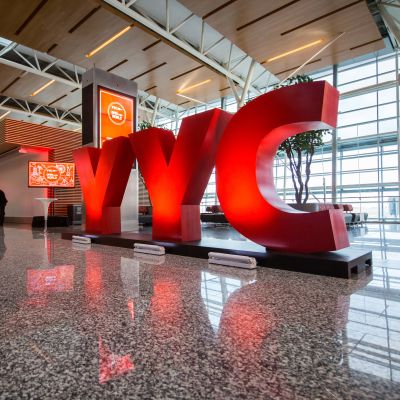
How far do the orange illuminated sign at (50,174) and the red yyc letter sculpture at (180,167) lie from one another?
8189mm

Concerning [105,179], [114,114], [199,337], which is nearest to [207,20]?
[114,114]

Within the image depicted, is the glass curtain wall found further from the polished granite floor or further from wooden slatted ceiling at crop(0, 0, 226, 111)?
the polished granite floor

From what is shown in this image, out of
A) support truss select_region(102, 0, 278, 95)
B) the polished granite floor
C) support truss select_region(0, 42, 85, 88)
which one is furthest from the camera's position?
support truss select_region(0, 42, 85, 88)

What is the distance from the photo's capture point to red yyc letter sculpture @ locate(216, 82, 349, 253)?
→ 9.31 feet

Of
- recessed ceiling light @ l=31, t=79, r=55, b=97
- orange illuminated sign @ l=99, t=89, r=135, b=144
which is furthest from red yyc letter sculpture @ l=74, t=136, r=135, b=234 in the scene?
recessed ceiling light @ l=31, t=79, r=55, b=97

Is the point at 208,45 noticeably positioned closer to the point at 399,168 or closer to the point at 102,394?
the point at 399,168

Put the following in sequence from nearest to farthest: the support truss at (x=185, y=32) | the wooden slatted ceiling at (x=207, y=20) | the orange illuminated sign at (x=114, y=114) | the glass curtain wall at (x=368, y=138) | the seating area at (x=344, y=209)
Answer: the orange illuminated sign at (x=114, y=114) < the wooden slatted ceiling at (x=207, y=20) < the seating area at (x=344, y=209) < the support truss at (x=185, y=32) < the glass curtain wall at (x=368, y=138)

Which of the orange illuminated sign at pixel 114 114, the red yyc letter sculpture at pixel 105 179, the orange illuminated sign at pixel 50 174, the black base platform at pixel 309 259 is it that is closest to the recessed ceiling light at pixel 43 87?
the orange illuminated sign at pixel 50 174

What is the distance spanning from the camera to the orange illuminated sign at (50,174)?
1137 cm

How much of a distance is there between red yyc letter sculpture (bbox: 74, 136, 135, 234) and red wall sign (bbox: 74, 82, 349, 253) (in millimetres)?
152

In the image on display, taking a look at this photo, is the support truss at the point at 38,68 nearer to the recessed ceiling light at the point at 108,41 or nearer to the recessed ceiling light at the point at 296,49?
the recessed ceiling light at the point at 108,41

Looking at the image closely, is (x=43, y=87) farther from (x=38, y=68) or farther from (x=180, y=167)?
(x=180, y=167)

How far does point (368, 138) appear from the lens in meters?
13.0

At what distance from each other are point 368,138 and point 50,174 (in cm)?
1270
